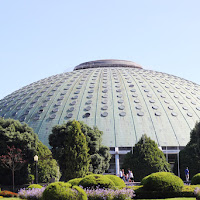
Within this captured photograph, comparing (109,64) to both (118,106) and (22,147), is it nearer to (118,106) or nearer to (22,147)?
(118,106)

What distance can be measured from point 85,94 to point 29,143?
2067 cm

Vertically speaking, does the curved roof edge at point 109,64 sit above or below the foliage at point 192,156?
above

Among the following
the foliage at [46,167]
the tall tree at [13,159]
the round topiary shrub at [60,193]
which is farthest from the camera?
the foliage at [46,167]

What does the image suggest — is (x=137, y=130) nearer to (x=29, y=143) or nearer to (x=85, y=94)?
(x=85, y=94)

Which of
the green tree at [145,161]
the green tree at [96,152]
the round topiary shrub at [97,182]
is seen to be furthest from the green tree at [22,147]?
the round topiary shrub at [97,182]

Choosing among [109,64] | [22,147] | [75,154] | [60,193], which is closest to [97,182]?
[60,193]

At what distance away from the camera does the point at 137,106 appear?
180ft

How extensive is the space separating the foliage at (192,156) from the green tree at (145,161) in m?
2.18

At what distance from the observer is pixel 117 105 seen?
55.2 metres

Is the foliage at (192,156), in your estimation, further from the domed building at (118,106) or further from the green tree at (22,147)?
the green tree at (22,147)

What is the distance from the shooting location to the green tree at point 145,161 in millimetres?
39812

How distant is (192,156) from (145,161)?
5.92 metres

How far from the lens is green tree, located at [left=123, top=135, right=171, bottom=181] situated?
39812 mm

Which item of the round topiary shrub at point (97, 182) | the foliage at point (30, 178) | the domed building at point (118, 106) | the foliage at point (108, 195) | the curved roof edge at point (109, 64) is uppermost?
the curved roof edge at point (109, 64)
